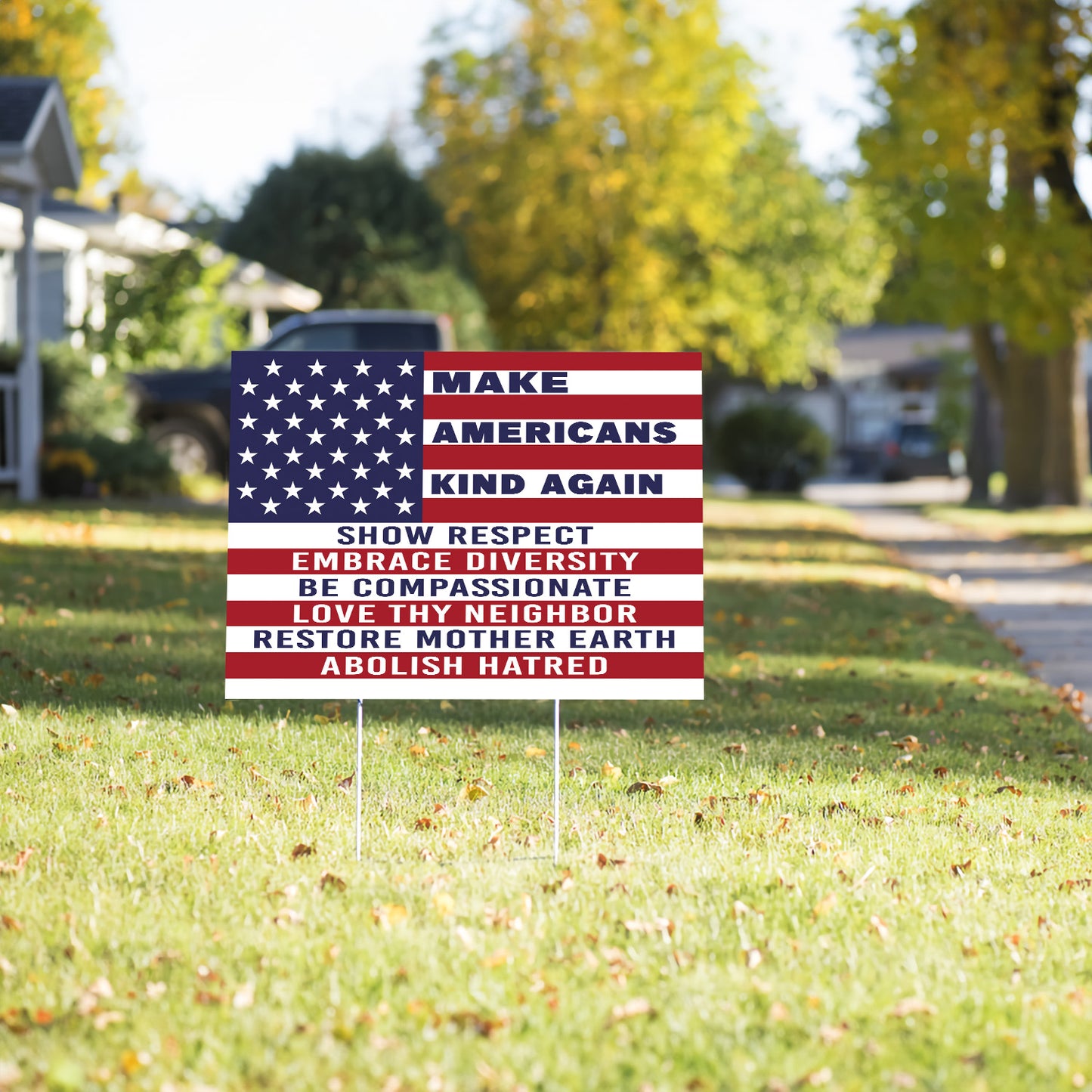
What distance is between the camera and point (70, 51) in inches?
1430

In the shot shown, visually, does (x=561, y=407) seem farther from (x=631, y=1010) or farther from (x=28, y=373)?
(x=28, y=373)

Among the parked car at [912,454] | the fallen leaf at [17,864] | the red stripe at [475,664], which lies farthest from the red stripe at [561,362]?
the parked car at [912,454]

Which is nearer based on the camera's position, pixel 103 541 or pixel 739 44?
pixel 103 541

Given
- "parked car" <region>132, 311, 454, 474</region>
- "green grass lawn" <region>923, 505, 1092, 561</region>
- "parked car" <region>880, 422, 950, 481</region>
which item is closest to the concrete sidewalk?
"green grass lawn" <region>923, 505, 1092, 561</region>

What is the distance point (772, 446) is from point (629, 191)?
6361 mm

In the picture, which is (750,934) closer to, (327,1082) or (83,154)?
(327,1082)

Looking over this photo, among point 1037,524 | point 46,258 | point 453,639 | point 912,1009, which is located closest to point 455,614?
point 453,639

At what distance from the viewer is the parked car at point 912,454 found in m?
45.8

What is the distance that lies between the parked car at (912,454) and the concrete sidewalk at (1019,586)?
65.0ft

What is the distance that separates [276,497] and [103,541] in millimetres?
8846

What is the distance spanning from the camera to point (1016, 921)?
4.51 meters

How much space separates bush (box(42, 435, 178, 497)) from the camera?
1792cm

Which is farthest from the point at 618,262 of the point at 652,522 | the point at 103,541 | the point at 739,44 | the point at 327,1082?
the point at 327,1082

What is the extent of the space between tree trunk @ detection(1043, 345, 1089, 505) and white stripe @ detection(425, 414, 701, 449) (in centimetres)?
2131
